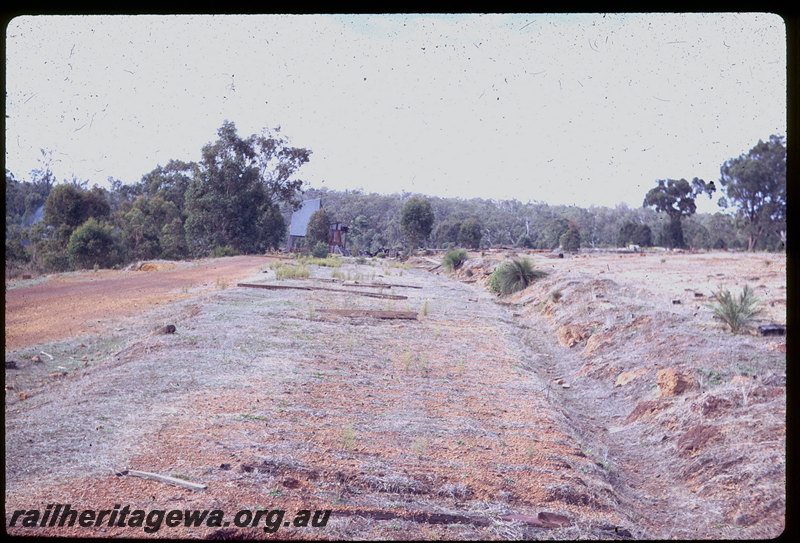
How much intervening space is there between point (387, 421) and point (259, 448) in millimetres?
1358

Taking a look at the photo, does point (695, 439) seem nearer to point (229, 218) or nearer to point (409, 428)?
point (409, 428)

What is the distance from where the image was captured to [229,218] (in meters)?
35.1

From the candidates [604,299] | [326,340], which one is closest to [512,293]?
[604,299]

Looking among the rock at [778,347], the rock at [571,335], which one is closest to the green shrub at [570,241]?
the rock at [571,335]

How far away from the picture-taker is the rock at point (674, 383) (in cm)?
616

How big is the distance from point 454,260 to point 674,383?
2433 cm

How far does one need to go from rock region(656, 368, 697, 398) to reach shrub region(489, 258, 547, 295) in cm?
1188

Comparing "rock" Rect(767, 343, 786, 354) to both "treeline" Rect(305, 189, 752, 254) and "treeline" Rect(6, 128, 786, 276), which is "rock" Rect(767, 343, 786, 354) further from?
"treeline" Rect(305, 189, 752, 254)

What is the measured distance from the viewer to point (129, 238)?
105ft

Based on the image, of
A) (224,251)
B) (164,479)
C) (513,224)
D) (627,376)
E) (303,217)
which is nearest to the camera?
(164,479)

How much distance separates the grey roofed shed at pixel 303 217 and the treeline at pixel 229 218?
197 centimetres

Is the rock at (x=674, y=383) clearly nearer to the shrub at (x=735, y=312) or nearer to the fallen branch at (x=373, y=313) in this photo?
the shrub at (x=735, y=312)

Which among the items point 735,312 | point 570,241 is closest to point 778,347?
point 735,312

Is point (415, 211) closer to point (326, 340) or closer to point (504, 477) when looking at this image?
point (326, 340)
